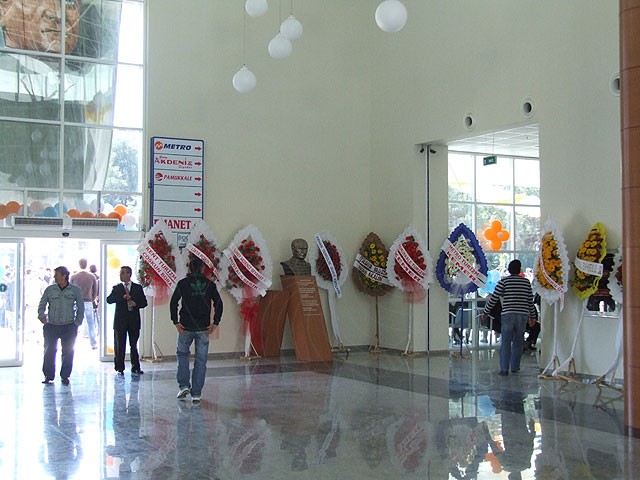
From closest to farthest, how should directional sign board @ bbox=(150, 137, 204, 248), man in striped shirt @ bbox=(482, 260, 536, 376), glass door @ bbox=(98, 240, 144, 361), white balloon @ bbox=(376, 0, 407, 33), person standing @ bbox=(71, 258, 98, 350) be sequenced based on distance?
white balloon @ bbox=(376, 0, 407, 33), man in striped shirt @ bbox=(482, 260, 536, 376), glass door @ bbox=(98, 240, 144, 361), directional sign board @ bbox=(150, 137, 204, 248), person standing @ bbox=(71, 258, 98, 350)

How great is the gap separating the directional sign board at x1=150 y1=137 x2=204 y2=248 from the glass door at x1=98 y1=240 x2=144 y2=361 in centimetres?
72

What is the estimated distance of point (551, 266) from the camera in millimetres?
11625

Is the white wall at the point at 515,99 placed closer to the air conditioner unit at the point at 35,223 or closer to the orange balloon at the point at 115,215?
the orange balloon at the point at 115,215

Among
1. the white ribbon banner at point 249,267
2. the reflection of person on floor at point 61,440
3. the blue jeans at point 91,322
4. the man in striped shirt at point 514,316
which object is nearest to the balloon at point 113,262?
the white ribbon banner at point 249,267

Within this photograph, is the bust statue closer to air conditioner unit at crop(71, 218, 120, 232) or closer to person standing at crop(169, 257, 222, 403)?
air conditioner unit at crop(71, 218, 120, 232)

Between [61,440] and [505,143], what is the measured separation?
11.9 m

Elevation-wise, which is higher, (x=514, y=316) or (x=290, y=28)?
(x=290, y=28)

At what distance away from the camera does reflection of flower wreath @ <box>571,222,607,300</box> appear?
11.0 meters

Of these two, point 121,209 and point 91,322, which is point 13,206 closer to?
point 121,209

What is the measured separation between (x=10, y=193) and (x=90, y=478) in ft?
28.1

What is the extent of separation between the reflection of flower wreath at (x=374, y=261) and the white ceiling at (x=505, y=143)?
237 cm

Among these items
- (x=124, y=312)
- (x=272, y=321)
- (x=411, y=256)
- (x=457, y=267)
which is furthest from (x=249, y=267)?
(x=457, y=267)

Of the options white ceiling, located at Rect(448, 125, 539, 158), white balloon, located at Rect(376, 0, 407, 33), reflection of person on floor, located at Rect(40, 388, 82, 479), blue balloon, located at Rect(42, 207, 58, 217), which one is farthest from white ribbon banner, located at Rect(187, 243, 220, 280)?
white balloon, located at Rect(376, 0, 407, 33)

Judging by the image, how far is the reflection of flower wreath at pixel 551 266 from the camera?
37.9ft
